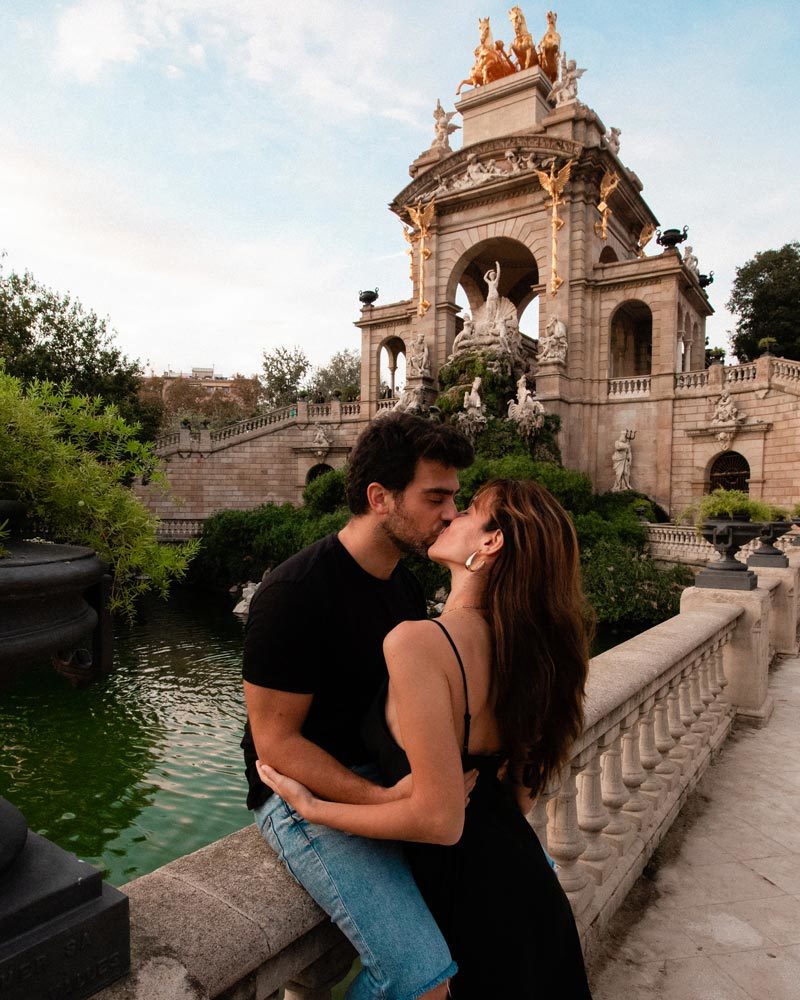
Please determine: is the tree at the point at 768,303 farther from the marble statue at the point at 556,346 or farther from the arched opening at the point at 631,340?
the marble statue at the point at 556,346

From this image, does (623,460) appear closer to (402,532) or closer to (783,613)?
(783,613)

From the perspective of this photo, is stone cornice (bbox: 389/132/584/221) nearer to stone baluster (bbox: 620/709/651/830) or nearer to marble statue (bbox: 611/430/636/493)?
marble statue (bbox: 611/430/636/493)

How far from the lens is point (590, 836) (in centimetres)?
297

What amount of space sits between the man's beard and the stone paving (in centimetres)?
192

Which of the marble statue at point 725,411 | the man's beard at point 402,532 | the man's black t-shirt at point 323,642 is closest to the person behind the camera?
the man's black t-shirt at point 323,642

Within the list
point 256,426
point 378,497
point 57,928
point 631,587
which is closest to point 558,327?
point 631,587

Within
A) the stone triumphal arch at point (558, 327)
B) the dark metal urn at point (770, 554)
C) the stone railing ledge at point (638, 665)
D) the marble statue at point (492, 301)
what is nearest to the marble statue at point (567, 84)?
the stone triumphal arch at point (558, 327)

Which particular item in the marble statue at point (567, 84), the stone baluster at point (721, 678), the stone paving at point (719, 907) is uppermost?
the marble statue at point (567, 84)

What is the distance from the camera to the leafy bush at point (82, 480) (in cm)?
141

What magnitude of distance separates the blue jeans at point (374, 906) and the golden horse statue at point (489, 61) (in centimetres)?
3276

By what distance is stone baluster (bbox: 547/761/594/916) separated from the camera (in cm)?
265

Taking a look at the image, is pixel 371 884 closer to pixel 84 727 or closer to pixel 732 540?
pixel 732 540

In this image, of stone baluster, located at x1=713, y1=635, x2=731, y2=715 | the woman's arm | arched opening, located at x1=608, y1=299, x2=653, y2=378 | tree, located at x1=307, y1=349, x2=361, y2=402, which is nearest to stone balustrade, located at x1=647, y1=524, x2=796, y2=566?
arched opening, located at x1=608, y1=299, x2=653, y2=378

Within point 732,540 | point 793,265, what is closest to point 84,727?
point 732,540
